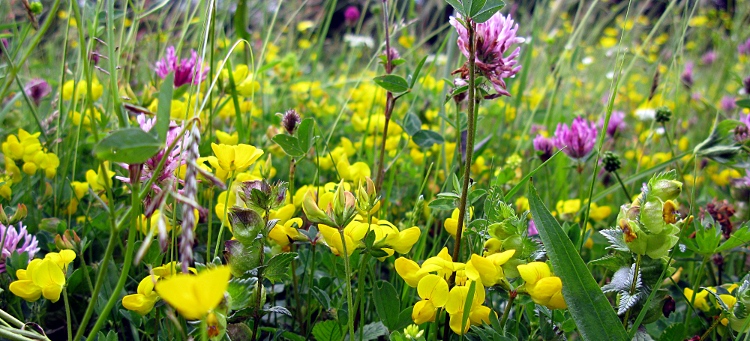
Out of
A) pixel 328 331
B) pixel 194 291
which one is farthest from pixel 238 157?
pixel 194 291

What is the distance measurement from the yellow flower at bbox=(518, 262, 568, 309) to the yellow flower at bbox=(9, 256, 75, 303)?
1.81 feet

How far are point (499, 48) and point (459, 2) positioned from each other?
155mm

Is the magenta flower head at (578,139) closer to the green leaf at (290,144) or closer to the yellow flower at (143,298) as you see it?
the green leaf at (290,144)

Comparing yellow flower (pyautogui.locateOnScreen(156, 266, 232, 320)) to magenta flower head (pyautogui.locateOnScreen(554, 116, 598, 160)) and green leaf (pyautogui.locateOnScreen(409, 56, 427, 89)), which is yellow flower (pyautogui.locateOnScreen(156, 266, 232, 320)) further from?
magenta flower head (pyautogui.locateOnScreen(554, 116, 598, 160))

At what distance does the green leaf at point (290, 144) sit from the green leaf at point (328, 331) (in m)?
0.26

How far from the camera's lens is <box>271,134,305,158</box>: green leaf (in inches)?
32.7

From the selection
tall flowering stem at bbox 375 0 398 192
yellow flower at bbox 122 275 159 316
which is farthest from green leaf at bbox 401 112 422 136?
yellow flower at bbox 122 275 159 316

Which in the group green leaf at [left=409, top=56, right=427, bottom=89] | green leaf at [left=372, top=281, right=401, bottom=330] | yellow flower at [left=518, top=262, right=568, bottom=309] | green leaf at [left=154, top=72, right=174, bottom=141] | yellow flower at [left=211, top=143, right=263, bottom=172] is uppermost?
green leaf at [left=154, top=72, right=174, bottom=141]

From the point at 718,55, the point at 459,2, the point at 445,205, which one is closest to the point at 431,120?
the point at 445,205

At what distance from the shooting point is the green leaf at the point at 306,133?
83 centimetres

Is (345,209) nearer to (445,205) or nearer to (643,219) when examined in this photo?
(445,205)

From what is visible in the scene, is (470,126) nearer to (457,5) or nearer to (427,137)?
(457,5)

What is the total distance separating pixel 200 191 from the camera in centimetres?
111

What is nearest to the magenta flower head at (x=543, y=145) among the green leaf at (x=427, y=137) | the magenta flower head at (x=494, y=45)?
the green leaf at (x=427, y=137)
